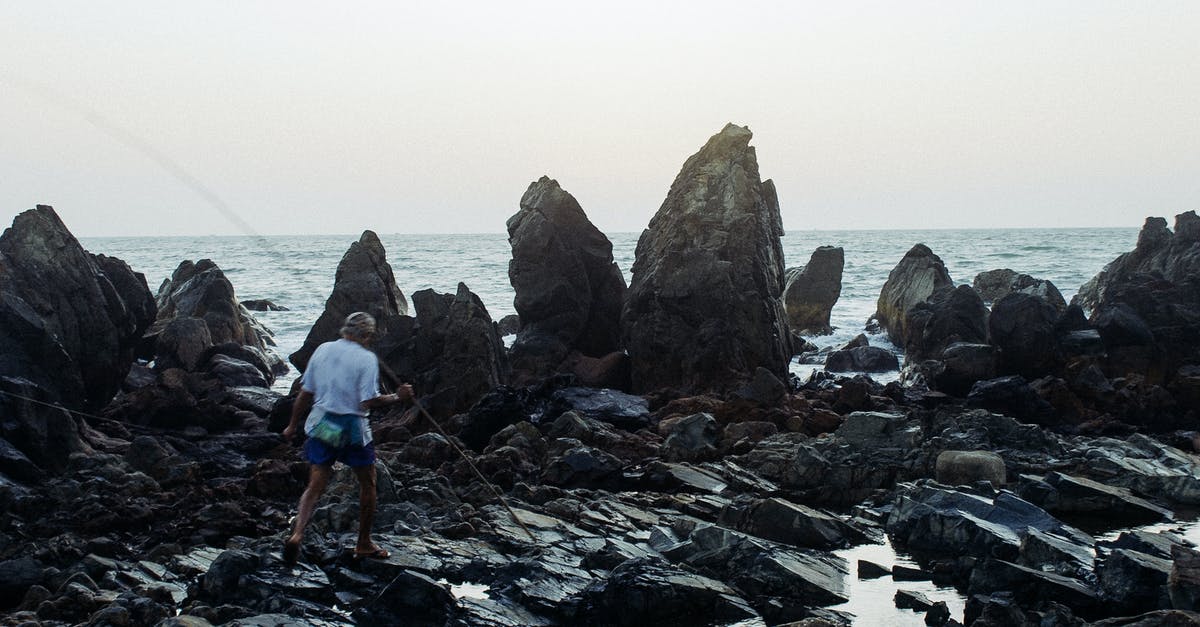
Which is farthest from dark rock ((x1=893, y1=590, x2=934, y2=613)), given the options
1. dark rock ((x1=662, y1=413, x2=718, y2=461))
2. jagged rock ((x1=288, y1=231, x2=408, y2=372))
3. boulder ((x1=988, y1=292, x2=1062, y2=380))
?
jagged rock ((x1=288, y1=231, x2=408, y2=372))

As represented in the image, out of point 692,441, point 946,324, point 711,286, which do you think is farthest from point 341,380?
point 946,324

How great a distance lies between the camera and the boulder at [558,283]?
78.5 feet

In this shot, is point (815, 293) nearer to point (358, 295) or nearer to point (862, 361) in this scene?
point (862, 361)

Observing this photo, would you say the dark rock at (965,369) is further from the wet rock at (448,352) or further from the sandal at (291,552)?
the sandal at (291,552)

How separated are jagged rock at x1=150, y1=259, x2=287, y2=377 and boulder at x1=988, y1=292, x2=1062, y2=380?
15.3m

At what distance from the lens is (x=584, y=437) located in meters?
15.5

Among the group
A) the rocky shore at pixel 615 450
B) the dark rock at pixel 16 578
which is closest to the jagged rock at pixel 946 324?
the rocky shore at pixel 615 450

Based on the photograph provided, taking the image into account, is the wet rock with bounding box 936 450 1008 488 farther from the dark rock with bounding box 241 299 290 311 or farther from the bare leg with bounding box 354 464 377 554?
the dark rock with bounding box 241 299 290 311

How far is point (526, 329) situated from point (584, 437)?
30.9 feet

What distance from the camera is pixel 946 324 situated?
2480cm

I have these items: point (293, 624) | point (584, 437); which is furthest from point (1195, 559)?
point (584, 437)

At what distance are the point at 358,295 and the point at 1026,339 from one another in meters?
14.6

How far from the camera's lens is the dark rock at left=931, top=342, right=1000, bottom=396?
21.0 m

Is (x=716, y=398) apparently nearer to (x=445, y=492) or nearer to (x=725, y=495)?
(x=725, y=495)
